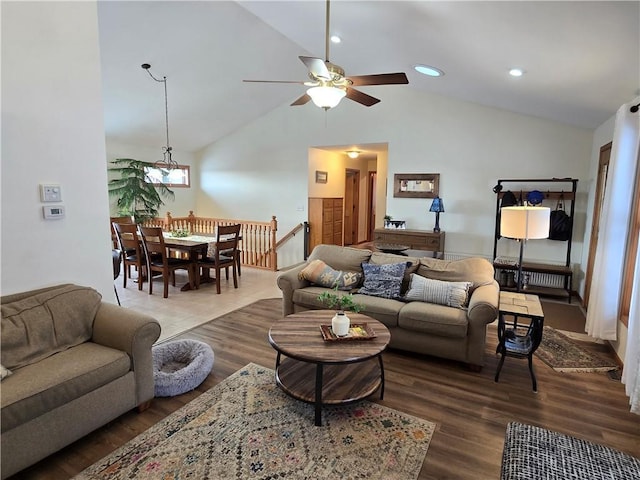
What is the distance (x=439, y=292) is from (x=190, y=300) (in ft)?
10.9

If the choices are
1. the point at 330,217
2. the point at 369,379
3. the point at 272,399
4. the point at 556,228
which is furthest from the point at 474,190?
the point at 272,399

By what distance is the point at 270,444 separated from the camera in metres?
2.17

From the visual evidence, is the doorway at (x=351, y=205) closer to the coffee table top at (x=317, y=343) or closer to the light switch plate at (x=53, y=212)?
the coffee table top at (x=317, y=343)

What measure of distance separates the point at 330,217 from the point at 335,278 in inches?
174

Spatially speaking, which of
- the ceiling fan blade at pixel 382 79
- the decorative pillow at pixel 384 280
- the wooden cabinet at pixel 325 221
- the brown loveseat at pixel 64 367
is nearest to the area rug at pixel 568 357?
the decorative pillow at pixel 384 280

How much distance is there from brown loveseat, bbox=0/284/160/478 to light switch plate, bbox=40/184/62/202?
1.98 feet

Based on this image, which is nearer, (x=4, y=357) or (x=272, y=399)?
(x=4, y=357)

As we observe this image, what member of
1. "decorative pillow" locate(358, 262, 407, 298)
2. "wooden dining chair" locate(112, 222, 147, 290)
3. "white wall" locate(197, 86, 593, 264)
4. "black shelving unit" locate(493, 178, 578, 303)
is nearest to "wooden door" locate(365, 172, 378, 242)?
"white wall" locate(197, 86, 593, 264)

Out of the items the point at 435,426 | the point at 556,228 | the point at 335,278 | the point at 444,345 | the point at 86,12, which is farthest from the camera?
the point at 556,228

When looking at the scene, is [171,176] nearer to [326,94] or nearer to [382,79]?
[326,94]

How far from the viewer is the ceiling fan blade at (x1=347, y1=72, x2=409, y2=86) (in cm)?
275

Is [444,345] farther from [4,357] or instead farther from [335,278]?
[4,357]

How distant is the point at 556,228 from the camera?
525 centimetres

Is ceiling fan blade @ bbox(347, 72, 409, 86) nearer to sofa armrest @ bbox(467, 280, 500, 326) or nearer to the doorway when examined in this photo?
sofa armrest @ bbox(467, 280, 500, 326)
